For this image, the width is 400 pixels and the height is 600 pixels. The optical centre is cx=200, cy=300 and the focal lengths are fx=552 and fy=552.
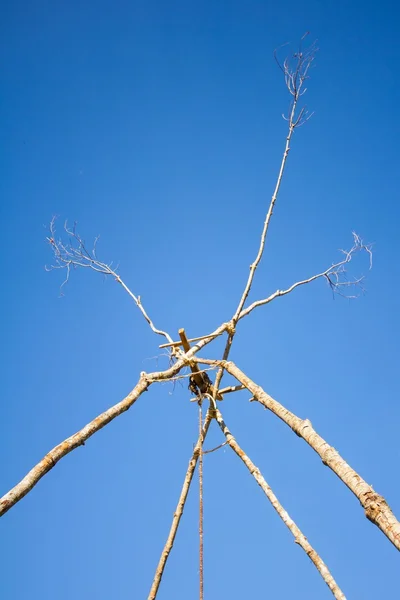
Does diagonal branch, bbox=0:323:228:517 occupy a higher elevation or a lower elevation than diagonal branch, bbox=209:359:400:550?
higher

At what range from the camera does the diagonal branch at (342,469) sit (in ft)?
10.7

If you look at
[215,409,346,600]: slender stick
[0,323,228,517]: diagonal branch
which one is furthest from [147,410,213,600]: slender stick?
[0,323,228,517]: diagonal branch

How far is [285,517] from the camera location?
505 cm

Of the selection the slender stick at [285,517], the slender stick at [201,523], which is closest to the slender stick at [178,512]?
the slender stick at [201,523]

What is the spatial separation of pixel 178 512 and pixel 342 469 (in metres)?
2.64

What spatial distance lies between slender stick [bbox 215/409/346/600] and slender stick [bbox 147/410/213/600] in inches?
10.3

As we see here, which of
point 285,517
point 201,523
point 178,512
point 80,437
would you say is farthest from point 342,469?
point 178,512

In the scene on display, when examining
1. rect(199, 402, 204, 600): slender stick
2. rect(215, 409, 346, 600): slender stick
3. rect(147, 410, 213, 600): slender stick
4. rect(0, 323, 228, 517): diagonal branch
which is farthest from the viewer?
rect(147, 410, 213, 600): slender stick

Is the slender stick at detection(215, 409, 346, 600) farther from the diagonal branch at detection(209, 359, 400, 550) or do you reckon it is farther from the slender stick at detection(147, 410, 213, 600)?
the diagonal branch at detection(209, 359, 400, 550)

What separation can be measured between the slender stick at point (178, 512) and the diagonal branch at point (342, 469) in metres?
1.17

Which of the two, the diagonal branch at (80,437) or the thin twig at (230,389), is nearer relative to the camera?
the diagonal branch at (80,437)

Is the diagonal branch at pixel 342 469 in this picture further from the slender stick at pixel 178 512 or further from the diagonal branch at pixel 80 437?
the slender stick at pixel 178 512

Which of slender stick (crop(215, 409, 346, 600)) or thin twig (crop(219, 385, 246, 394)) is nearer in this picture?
slender stick (crop(215, 409, 346, 600))

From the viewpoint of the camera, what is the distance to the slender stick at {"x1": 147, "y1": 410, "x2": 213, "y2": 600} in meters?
5.48
